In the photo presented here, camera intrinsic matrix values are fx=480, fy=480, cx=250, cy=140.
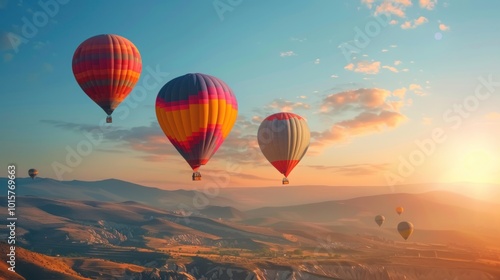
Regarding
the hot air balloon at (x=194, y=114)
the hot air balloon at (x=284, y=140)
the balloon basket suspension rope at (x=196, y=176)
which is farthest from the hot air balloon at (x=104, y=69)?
the hot air balloon at (x=284, y=140)

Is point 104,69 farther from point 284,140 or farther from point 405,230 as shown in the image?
point 405,230

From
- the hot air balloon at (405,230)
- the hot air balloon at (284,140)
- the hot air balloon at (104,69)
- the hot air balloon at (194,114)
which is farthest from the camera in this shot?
the hot air balloon at (405,230)

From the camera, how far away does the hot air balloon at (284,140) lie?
292ft

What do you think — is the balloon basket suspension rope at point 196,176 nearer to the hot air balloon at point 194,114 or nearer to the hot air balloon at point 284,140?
the hot air balloon at point 194,114

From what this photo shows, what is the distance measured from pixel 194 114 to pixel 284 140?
2461 centimetres

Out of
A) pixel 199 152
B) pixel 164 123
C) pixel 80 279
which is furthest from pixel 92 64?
pixel 80 279

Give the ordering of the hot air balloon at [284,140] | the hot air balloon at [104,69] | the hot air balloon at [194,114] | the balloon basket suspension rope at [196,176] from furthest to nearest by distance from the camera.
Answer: the hot air balloon at [284,140], the hot air balloon at [104,69], the hot air balloon at [194,114], the balloon basket suspension rope at [196,176]

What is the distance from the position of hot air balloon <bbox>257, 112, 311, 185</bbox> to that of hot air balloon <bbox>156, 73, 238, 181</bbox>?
19.3 m

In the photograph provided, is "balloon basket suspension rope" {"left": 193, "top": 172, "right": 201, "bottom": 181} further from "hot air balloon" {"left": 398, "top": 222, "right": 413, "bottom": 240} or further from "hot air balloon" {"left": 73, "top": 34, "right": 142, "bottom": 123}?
"hot air balloon" {"left": 398, "top": 222, "right": 413, "bottom": 240}

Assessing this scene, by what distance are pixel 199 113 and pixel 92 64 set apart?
2157cm

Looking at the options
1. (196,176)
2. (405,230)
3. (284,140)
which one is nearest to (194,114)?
(196,176)

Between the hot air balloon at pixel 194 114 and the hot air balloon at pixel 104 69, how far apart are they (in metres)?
10.3

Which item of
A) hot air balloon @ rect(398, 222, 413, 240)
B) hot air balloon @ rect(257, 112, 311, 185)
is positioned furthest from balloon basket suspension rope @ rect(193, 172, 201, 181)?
hot air balloon @ rect(398, 222, 413, 240)

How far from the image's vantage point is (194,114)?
228 ft
